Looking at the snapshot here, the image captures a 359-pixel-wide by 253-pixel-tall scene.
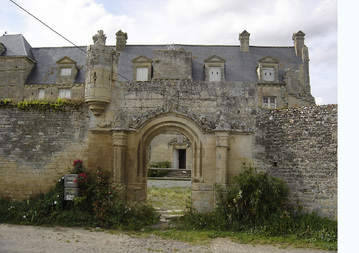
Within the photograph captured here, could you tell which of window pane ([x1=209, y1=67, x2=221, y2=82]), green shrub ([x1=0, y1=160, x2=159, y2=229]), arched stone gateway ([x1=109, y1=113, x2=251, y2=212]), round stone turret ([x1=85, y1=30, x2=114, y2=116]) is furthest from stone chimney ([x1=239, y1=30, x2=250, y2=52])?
green shrub ([x1=0, y1=160, x2=159, y2=229])

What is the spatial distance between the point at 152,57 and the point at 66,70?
5.75m

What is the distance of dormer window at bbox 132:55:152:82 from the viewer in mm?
18234

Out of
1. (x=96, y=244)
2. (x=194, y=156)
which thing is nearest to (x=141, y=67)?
(x=194, y=156)

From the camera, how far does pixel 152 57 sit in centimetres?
1975

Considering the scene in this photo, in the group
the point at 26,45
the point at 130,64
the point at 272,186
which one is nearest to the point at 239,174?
the point at 272,186

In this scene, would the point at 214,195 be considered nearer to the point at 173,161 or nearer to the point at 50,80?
the point at 173,161

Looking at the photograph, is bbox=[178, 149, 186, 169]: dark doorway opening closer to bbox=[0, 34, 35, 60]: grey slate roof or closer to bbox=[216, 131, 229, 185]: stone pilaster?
bbox=[0, 34, 35, 60]: grey slate roof

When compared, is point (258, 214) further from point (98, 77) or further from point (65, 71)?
point (65, 71)

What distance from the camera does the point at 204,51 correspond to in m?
20.1

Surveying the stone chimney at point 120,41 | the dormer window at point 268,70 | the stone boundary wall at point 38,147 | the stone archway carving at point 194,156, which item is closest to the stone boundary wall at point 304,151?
the stone archway carving at point 194,156

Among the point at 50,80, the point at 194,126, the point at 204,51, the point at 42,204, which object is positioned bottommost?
the point at 42,204

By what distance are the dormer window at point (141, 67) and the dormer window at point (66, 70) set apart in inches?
162

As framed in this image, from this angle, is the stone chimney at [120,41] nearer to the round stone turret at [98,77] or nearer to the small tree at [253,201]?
the round stone turret at [98,77]

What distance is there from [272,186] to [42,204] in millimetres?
5769
